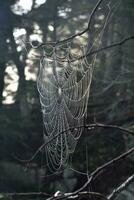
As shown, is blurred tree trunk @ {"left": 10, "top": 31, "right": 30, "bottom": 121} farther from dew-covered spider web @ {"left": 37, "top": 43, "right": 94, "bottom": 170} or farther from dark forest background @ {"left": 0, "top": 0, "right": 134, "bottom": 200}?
dew-covered spider web @ {"left": 37, "top": 43, "right": 94, "bottom": 170}

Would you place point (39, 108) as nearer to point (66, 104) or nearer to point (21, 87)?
point (21, 87)

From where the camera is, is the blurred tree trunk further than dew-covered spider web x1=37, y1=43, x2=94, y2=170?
Yes

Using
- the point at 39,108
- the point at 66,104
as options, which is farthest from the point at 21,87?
the point at 66,104

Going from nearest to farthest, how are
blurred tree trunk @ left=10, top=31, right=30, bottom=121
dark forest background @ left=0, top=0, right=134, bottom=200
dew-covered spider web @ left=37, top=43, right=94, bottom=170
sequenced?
dew-covered spider web @ left=37, top=43, right=94, bottom=170, dark forest background @ left=0, top=0, right=134, bottom=200, blurred tree trunk @ left=10, top=31, right=30, bottom=121

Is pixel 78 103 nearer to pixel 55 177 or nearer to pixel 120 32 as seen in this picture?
pixel 55 177

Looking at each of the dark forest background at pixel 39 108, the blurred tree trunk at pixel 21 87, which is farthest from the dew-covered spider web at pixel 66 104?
the blurred tree trunk at pixel 21 87

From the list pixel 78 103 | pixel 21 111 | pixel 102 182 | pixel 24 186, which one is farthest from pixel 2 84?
pixel 78 103

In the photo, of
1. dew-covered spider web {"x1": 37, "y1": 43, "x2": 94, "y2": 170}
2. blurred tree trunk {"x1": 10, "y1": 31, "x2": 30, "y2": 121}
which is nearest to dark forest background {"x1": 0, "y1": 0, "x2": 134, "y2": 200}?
blurred tree trunk {"x1": 10, "y1": 31, "x2": 30, "y2": 121}

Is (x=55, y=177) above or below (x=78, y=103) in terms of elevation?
below
